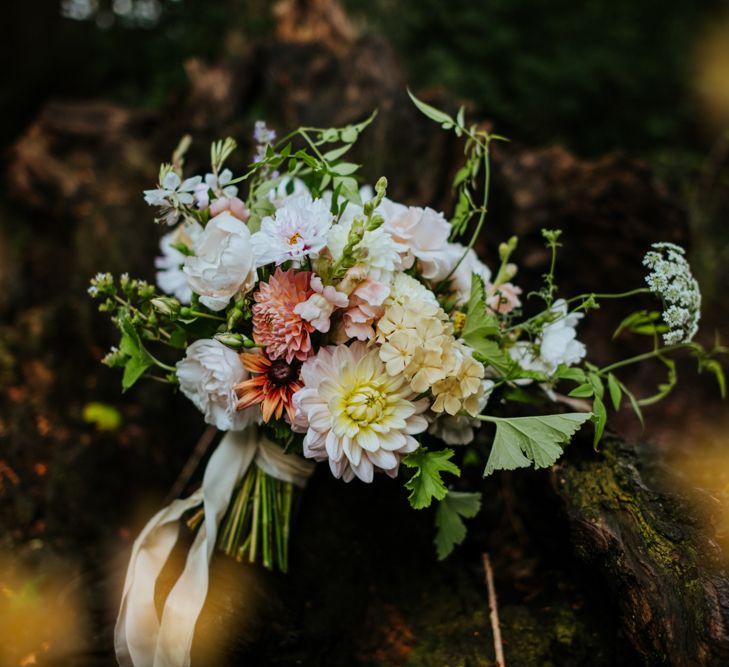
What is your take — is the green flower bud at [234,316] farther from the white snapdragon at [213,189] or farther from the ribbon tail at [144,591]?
the ribbon tail at [144,591]

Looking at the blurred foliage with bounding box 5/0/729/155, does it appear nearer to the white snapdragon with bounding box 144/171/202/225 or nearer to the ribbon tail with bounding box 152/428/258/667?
the white snapdragon with bounding box 144/171/202/225

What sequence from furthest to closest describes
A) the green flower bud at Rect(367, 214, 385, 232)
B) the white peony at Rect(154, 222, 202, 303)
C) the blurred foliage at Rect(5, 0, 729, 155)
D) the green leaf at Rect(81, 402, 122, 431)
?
the blurred foliage at Rect(5, 0, 729, 155) → the green leaf at Rect(81, 402, 122, 431) → the white peony at Rect(154, 222, 202, 303) → the green flower bud at Rect(367, 214, 385, 232)

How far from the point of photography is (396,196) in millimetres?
2426

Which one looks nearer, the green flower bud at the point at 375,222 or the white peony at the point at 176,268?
the green flower bud at the point at 375,222

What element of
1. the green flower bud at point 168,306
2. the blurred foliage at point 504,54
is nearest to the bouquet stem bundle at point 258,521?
the green flower bud at point 168,306

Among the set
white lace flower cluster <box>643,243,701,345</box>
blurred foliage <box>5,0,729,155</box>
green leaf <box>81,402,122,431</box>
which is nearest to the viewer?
white lace flower cluster <box>643,243,701,345</box>

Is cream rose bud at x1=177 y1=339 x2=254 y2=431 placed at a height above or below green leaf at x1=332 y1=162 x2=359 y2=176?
below

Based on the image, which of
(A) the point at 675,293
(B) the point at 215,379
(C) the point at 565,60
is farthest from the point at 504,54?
(B) the point at 215,379

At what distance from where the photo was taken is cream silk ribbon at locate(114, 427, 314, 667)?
1362 millimetres

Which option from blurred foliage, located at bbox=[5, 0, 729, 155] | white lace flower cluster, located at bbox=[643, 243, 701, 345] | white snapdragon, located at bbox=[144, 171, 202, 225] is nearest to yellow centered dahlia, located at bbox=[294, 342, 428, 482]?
white snapdragon, located at bbox=[144, 171, 202, 225]

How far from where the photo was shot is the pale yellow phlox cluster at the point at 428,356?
1.21m

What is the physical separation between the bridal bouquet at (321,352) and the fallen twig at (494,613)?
0.81 ft

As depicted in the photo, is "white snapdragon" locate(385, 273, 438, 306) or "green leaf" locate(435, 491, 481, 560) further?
"green leaf" locate(435, 491, 481, 560)

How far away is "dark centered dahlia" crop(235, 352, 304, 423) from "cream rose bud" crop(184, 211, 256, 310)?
5.9 inches
